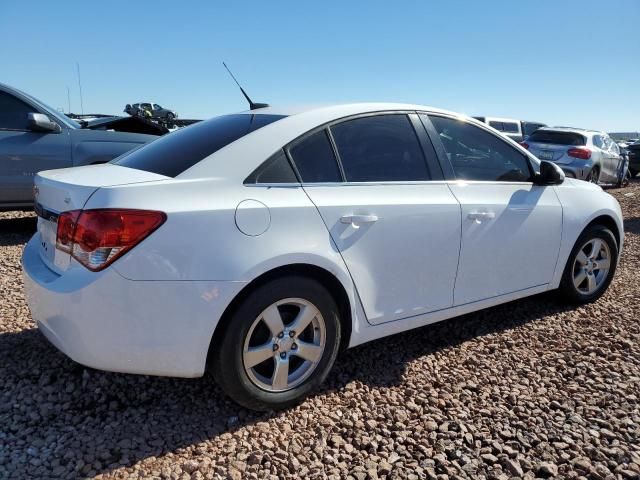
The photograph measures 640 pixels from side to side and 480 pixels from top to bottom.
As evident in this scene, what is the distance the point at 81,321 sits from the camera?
213cm

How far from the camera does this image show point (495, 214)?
126 inches

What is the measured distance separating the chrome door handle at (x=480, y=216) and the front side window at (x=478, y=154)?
0.84 ft

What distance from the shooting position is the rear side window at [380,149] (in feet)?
9.04

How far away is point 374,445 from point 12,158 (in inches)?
209

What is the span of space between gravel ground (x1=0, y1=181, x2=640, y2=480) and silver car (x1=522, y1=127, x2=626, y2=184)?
9.32 m

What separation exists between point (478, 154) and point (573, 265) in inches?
50.3

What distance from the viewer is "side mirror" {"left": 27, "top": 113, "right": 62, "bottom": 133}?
565 centimetres

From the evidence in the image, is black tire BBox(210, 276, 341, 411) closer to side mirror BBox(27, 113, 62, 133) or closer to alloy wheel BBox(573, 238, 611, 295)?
alloy wheel BBox(573, 238, 611, 295)

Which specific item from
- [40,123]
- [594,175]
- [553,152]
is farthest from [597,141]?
[40,123]

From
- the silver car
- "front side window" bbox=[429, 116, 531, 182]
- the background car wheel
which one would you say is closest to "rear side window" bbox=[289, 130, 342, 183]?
"front side window" bbox=[429, 116, 531, 182]

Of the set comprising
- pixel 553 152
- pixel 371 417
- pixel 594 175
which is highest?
pixel 553 152

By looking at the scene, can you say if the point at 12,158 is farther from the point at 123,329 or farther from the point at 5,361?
the point at 123,329

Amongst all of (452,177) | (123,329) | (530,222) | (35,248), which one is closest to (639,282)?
(530,222)

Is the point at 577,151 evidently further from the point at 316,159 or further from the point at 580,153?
the point at 316,159
